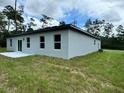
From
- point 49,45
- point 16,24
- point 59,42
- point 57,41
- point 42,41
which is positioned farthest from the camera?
point 16,24

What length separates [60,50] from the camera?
15.5 meters

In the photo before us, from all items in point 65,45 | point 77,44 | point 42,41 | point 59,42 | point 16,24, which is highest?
point 16,24

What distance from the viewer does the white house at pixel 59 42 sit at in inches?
591

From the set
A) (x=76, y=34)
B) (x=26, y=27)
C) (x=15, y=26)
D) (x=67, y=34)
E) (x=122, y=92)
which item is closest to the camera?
(x=122, y=92)

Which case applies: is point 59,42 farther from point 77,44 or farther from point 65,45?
point 77,44

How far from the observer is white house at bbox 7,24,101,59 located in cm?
1501

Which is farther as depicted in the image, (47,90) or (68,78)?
(68,78)

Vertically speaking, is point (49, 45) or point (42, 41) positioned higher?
point (42, 41)

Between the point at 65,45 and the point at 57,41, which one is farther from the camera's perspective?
the point at 57,41

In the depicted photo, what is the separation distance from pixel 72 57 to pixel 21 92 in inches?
367

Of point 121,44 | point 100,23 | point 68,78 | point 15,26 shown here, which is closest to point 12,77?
point 68,78

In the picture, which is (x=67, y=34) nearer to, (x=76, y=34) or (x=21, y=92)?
(x=76, y=34)

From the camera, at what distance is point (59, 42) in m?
15.6

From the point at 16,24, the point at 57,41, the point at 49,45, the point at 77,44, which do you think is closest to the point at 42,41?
the point at 49,45
